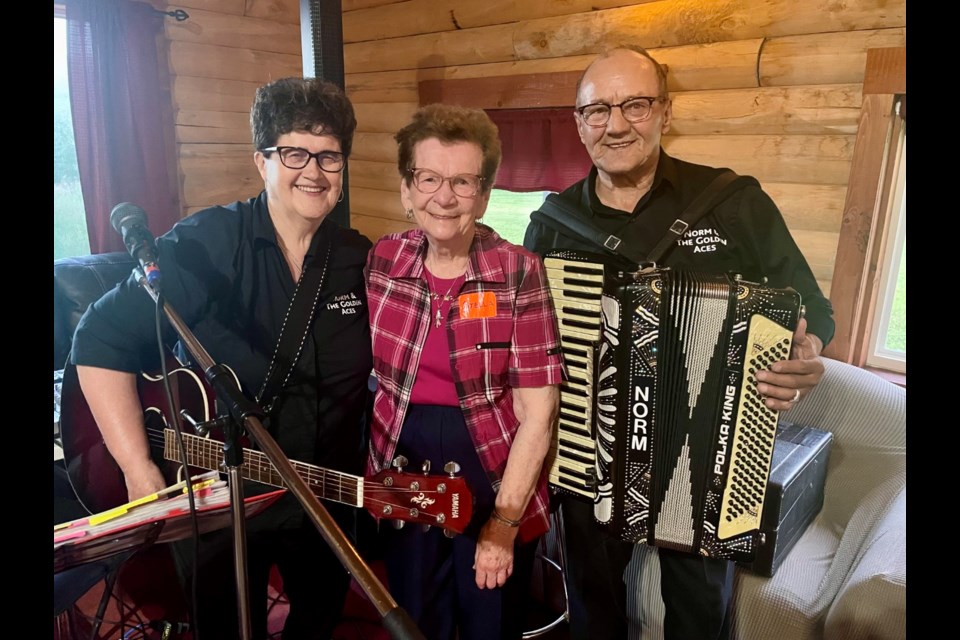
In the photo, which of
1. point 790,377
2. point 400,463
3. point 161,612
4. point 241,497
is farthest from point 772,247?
point 161,612

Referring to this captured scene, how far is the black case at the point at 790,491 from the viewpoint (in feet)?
4.94

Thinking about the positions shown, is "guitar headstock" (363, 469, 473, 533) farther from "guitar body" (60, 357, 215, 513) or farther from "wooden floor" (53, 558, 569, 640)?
"wooden floor" (53, 558, 569, 640)

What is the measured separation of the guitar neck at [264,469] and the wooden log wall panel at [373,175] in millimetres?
613

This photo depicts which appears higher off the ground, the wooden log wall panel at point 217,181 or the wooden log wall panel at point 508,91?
the wooden log wall panel at point 508,91

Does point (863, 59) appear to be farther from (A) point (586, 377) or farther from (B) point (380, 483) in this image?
(B) point (380, 483)

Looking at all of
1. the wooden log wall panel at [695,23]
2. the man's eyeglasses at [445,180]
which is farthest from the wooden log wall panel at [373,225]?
the wooden log wall panel at [695,23]

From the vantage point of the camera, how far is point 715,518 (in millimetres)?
1287

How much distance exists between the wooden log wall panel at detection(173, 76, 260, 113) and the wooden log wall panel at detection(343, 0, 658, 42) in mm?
587

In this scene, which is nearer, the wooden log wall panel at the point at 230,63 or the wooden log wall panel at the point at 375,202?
the wooden log wall panel at the point at 230,63

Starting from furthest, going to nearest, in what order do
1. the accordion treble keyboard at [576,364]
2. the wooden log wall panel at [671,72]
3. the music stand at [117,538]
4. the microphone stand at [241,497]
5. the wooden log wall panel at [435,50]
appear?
the wooden log wall panel at [435,50], the wooden log wall panel at [671,72], the accordion treble keyboard at [576,364], the music stand at [117,538], the microphone stand at [241,497]

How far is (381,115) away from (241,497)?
1.11 m

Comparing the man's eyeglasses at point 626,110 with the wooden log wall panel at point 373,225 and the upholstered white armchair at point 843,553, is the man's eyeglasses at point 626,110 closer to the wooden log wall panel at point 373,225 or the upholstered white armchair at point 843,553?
the wooden log wall panel at point 373,225
